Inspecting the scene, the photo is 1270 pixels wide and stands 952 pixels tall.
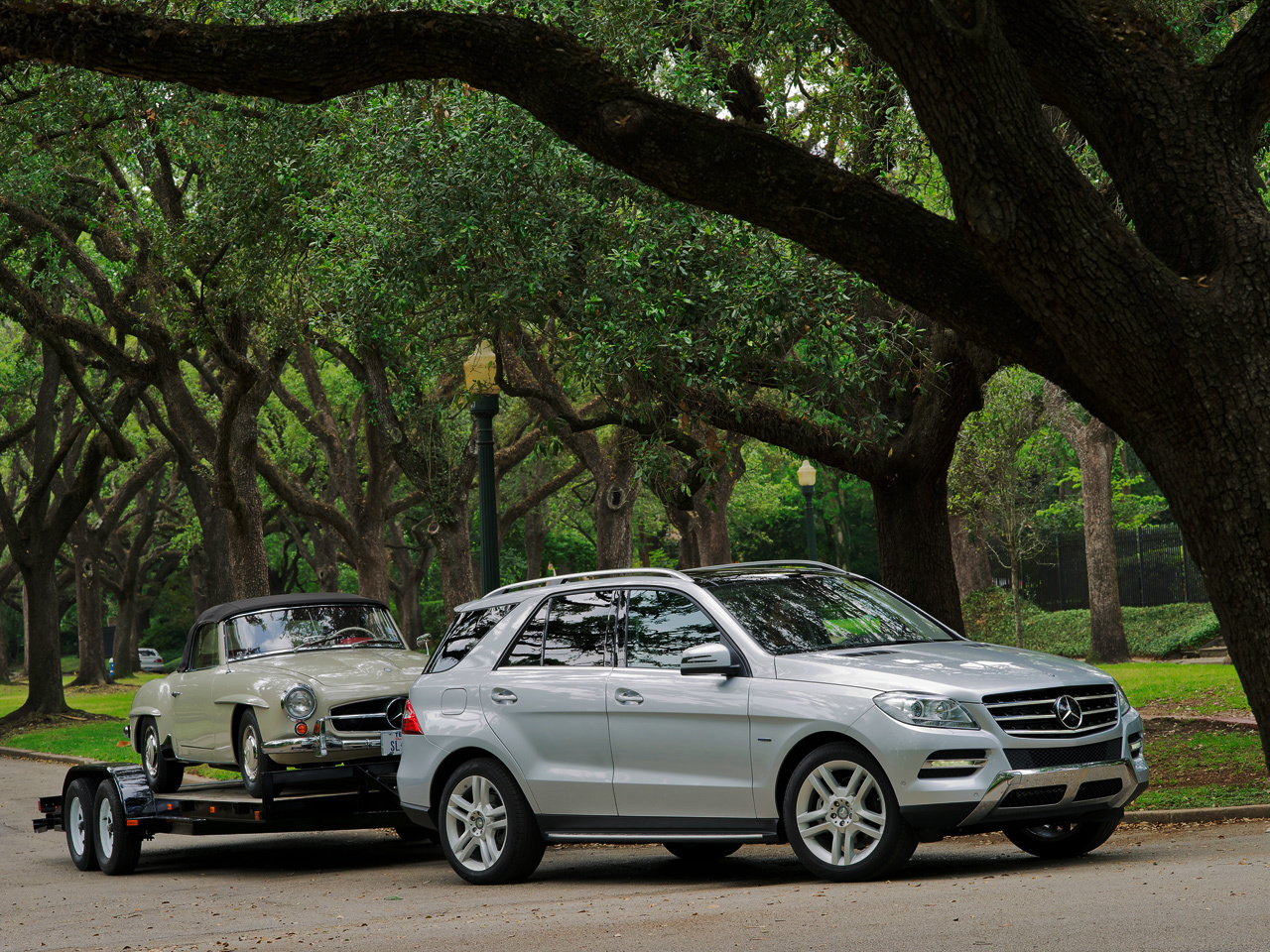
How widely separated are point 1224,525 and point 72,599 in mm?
68054

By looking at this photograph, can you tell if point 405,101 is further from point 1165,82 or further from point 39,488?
point 39,488

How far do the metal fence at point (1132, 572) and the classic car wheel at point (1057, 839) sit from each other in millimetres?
27469

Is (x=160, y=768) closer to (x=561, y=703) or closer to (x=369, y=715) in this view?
(x=369, y=715)

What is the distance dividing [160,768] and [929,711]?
724 centimetres

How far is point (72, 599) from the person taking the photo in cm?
6844

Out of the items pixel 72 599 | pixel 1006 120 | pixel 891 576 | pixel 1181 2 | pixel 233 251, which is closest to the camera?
pixel 1006 120

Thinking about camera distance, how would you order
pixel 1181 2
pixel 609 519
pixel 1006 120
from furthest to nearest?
pixel 609 519 → pixel 1181 2 → pixel 1006 120

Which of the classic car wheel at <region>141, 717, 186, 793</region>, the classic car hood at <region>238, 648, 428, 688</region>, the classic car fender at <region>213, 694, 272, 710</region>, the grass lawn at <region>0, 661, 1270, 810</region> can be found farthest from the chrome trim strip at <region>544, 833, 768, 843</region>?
the classic car wheel at <region>141, 717, 186, 793</region>

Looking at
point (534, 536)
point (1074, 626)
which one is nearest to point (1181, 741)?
point (1074, 626)

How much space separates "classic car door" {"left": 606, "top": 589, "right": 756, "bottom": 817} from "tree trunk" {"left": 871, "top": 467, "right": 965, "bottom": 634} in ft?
19.9

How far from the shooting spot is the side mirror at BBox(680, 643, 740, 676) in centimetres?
792

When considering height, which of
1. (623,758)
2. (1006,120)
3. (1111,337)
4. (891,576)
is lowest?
(623,758)

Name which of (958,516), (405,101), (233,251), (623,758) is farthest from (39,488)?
(623,758)

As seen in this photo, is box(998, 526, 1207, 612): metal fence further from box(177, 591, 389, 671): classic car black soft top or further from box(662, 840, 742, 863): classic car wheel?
box(662, 840, 742, 863): classic car wheel
